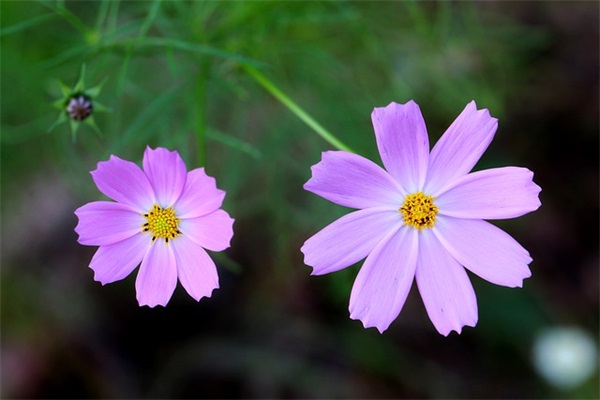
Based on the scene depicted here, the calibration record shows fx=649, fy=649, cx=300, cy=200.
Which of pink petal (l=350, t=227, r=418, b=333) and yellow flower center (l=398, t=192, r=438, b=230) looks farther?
yellow flower center (l=398, t=192, r=438, b=230)

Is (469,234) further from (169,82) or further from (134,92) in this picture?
(169,82)

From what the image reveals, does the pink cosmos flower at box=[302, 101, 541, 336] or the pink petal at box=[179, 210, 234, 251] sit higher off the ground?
the pink cosmos flower at box=[302, 101, 541, 336]

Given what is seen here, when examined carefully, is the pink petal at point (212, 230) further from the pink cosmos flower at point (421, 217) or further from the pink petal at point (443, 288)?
the pink petal at point (443, 288)

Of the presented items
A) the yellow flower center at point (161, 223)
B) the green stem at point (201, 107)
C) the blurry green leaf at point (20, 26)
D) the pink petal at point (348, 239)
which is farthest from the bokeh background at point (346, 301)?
the pink petal at point (348, 239)

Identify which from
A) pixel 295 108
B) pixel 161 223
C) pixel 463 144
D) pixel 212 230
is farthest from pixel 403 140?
pixel 161 223

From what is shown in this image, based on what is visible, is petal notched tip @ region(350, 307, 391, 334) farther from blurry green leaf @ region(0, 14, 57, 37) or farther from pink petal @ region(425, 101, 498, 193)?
blurry green leaf @ region(0, 14, 57, 37)

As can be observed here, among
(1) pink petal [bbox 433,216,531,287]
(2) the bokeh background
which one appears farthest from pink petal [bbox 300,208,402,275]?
(2) the bokeh background

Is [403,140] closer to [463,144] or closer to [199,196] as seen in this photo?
[463,144]
